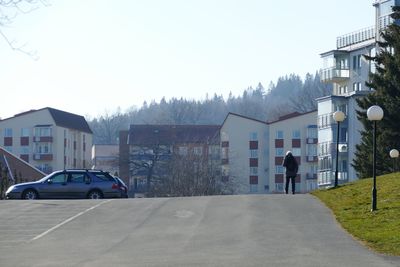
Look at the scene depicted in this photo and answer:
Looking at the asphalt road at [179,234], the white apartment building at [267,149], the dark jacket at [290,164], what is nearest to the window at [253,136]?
the white apartment building at [267,149]

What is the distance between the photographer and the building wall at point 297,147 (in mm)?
113375

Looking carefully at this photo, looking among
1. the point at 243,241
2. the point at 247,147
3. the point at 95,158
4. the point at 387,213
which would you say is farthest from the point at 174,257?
the point at 95,158

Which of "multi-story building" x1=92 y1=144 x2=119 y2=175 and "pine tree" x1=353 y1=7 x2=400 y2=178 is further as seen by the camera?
"multi-story building" x1=92 y1=144 x2=119 y2=175

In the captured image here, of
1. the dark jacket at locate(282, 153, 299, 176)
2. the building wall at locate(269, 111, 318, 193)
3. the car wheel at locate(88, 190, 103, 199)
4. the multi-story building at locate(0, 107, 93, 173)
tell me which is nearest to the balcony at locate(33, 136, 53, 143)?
the multi-story building at locate(0, 107, 93, 173)

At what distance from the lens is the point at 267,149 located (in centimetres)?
11819

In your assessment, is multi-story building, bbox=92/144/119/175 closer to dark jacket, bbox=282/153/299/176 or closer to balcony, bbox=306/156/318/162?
balcony, bbox=306/156/318/162

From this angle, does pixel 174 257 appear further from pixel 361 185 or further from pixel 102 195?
pixel 102 195

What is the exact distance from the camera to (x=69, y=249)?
951 inches

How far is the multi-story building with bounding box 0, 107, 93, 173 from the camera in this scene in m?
121

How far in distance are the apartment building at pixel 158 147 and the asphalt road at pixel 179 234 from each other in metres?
55.3

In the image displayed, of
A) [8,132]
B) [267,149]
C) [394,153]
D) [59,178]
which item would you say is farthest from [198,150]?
[59,178]

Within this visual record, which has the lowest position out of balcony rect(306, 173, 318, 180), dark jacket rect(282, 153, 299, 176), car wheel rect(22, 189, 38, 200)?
car wheel rect(22, 189, 38, 200)

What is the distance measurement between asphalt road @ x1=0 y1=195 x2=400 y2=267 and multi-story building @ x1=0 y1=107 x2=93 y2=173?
84.9 meters

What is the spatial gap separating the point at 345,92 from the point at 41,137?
128 feet
